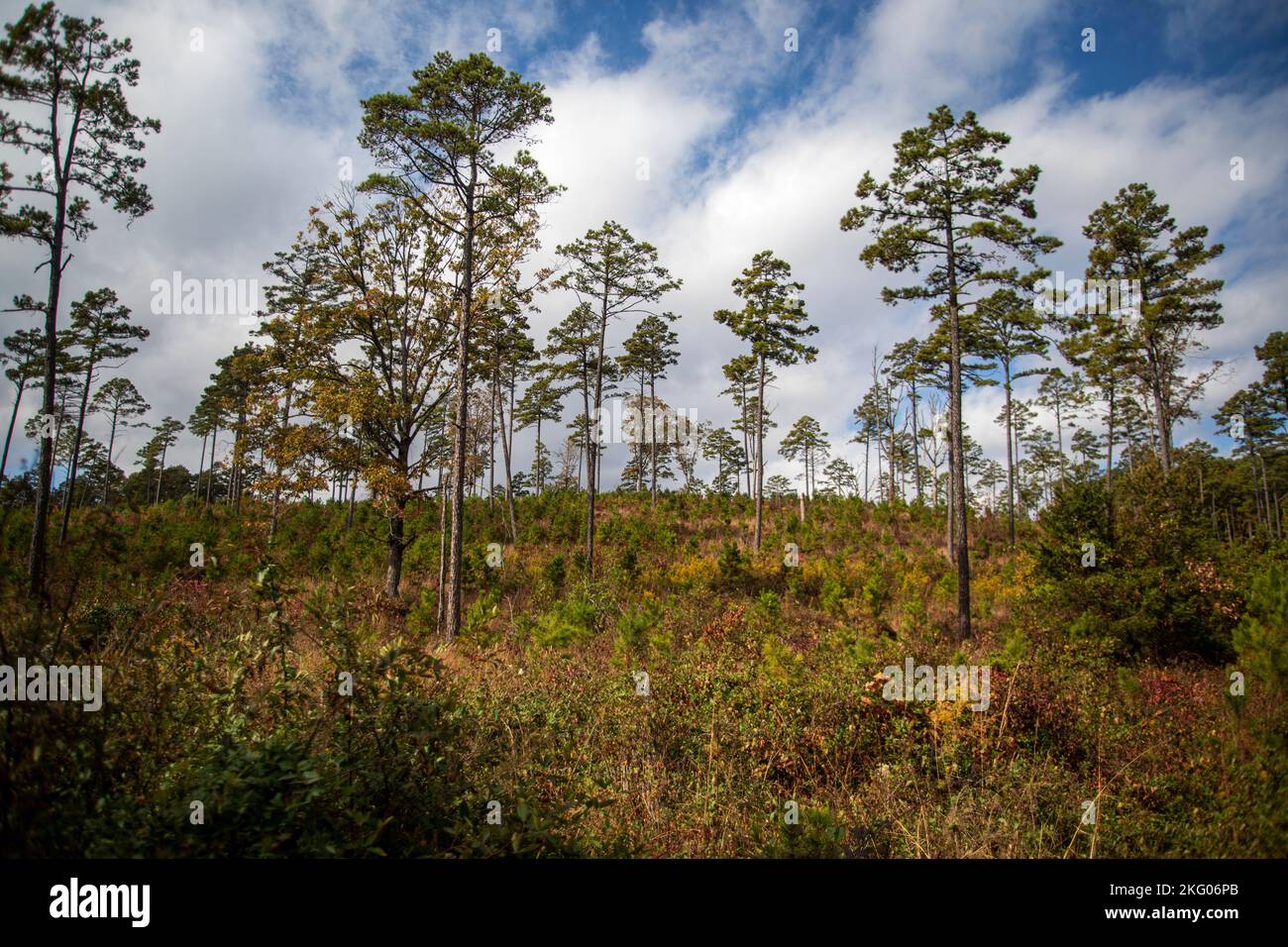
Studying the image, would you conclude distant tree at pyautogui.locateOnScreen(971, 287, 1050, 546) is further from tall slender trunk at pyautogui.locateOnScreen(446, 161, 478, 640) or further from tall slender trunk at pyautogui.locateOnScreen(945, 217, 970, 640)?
tall slender trunk at pyautogui.locateOnScreen(446, 161, 478, 640)

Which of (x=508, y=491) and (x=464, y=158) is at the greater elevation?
(x=464, y=158)

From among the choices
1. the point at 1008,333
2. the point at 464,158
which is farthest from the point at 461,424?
the point at 1008,333

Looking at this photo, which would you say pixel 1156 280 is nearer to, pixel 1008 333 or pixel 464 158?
pixel 1008 333

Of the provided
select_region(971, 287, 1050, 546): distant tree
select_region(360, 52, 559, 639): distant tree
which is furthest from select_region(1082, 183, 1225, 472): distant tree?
select_region(360, 52, 559, 639): distant tree

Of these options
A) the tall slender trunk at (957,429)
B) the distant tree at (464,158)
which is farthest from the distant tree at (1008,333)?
the distant tree at (464,158)

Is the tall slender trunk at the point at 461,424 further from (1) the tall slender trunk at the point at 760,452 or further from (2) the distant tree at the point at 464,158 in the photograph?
(1) the tall slender trunk at the point at 760,452

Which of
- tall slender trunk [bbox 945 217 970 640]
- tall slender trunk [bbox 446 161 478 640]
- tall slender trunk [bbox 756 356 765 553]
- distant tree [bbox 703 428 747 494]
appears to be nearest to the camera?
tall slender trunk [bbox 446 161 478 640]

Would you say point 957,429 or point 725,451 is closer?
point 957,429

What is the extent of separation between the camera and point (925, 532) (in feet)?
85.4

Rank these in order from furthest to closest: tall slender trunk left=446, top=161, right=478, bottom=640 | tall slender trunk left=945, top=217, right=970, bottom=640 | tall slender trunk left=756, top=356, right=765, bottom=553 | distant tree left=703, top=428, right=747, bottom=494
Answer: distant tree left=703, top=428, right=747, bottom=494 < tall slender trunk left=756, top=356, right=765, bottom=553 < tall slender trunk left=945, top=217, right=970, bottom=640 < tall slender trunk left=446, top=161, right=478, bottom=640

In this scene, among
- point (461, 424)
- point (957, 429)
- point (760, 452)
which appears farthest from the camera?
point (760, 452)
